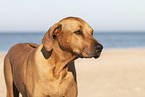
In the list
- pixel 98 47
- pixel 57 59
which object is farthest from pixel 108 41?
pixel 98 47

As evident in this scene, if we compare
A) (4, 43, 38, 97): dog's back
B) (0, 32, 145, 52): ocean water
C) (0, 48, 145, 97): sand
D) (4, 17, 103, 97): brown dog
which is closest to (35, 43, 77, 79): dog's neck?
(4, 17, 103, 97): brown dog

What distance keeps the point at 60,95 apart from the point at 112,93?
14.2 ft

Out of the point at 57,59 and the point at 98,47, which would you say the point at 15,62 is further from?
the point at 98,47

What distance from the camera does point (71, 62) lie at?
150 inches

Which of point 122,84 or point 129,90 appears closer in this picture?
point 129,90

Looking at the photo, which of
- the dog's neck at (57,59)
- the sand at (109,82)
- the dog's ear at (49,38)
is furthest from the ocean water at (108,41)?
the dog's ear at (49,38)

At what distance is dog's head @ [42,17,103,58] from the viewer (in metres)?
3.23

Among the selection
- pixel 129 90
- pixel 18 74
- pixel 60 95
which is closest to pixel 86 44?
pixel 60 95

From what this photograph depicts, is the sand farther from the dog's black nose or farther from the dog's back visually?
the dog's black nose

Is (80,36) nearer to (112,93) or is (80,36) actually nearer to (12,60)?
(12,60)

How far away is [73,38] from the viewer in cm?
333

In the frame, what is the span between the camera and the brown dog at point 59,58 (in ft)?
10.8

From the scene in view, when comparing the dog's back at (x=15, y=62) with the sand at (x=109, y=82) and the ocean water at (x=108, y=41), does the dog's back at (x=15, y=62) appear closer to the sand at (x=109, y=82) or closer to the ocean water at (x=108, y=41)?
the sand at (x=109, y=82)

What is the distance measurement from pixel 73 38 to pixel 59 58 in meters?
0.43
